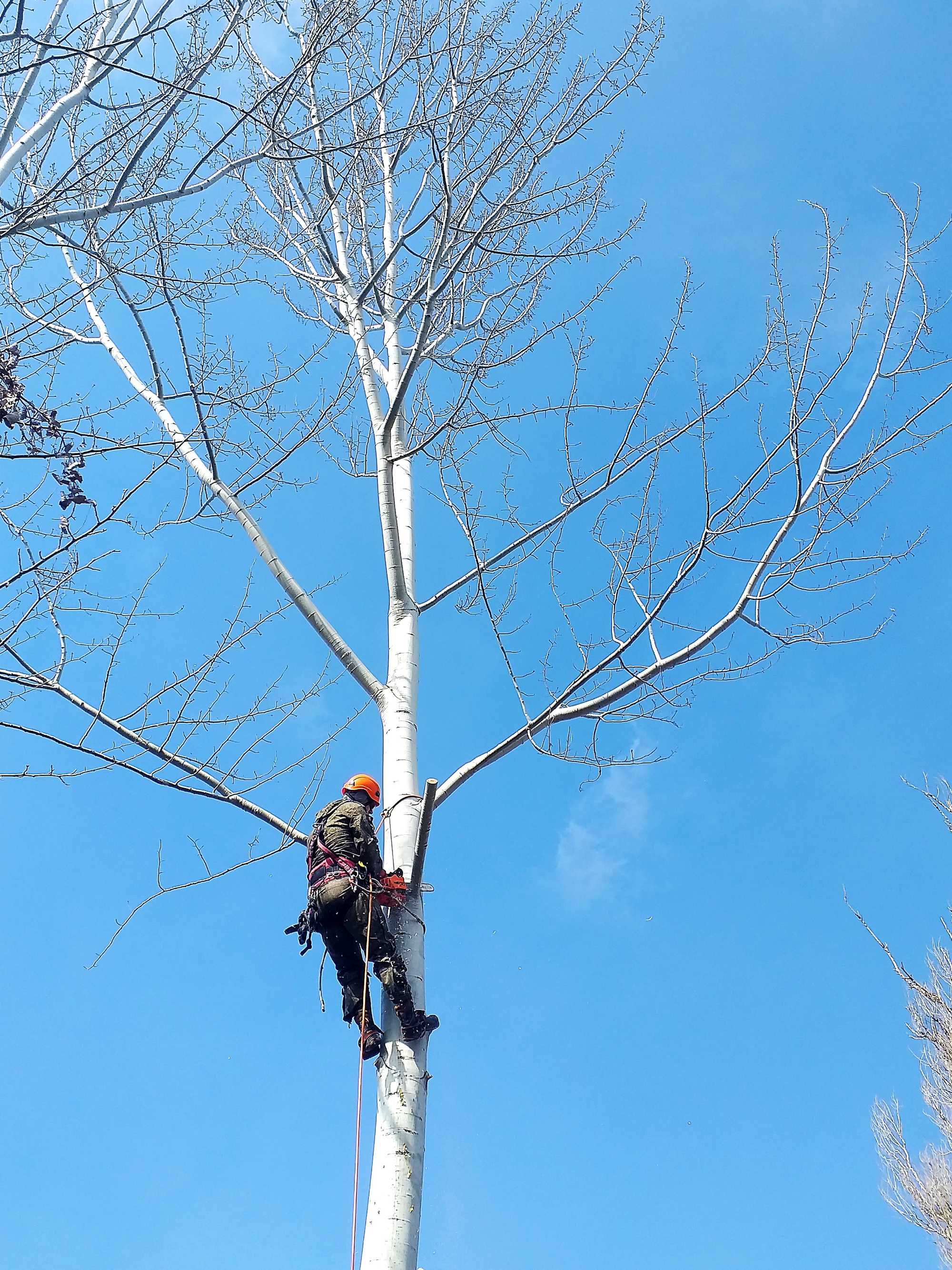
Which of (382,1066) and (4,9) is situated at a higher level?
(4,9)

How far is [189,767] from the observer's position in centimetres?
412

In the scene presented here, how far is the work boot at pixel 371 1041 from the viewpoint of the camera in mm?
3789

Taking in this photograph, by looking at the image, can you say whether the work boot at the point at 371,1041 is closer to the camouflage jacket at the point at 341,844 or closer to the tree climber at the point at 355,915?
the tree climber at the point at 355,915

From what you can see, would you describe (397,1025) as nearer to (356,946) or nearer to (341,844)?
(356,946)

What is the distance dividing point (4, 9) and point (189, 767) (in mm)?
2585

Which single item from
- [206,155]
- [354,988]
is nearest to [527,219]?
[206,155]

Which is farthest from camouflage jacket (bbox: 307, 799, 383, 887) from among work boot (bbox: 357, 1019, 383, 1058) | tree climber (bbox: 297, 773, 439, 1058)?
work boot (bbox: 357, 1019, 383, 1058)

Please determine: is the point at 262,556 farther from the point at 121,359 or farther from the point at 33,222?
the point at 33,222

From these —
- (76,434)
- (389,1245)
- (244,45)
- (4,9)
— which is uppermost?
(244,45)

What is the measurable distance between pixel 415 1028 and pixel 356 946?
720mm

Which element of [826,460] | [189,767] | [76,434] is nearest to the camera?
[76,434]

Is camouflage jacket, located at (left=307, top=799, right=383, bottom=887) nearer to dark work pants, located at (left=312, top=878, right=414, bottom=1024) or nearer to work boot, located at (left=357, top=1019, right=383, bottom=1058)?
dark work pants, located at (left=312, top=878, right=414, bottom=1024)

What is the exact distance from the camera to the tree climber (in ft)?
12.4

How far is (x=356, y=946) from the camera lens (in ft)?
14.3
